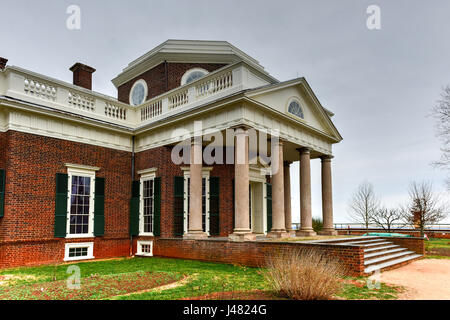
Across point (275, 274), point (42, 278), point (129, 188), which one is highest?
point (129, 188)

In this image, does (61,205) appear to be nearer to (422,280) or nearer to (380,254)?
(380,254)

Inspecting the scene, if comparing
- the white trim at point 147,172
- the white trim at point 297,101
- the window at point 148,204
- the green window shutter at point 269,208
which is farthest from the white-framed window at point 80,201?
the green window shutter at point 269,208

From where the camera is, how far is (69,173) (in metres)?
13.8

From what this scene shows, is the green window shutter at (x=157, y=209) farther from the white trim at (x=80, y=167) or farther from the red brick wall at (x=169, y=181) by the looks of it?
the white trim at (x=80, y=167)

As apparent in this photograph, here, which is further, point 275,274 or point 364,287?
point 364,287

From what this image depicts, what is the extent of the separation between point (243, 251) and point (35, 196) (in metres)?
7.78

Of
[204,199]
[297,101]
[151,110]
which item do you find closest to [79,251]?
[204,199]

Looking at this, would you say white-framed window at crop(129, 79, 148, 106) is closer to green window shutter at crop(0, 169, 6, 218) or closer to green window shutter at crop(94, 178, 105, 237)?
green window shutter at crop(94, 178, 105, 237)

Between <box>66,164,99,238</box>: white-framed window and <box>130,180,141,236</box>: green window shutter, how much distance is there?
75.3 inches

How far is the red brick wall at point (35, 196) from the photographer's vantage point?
1186cm
